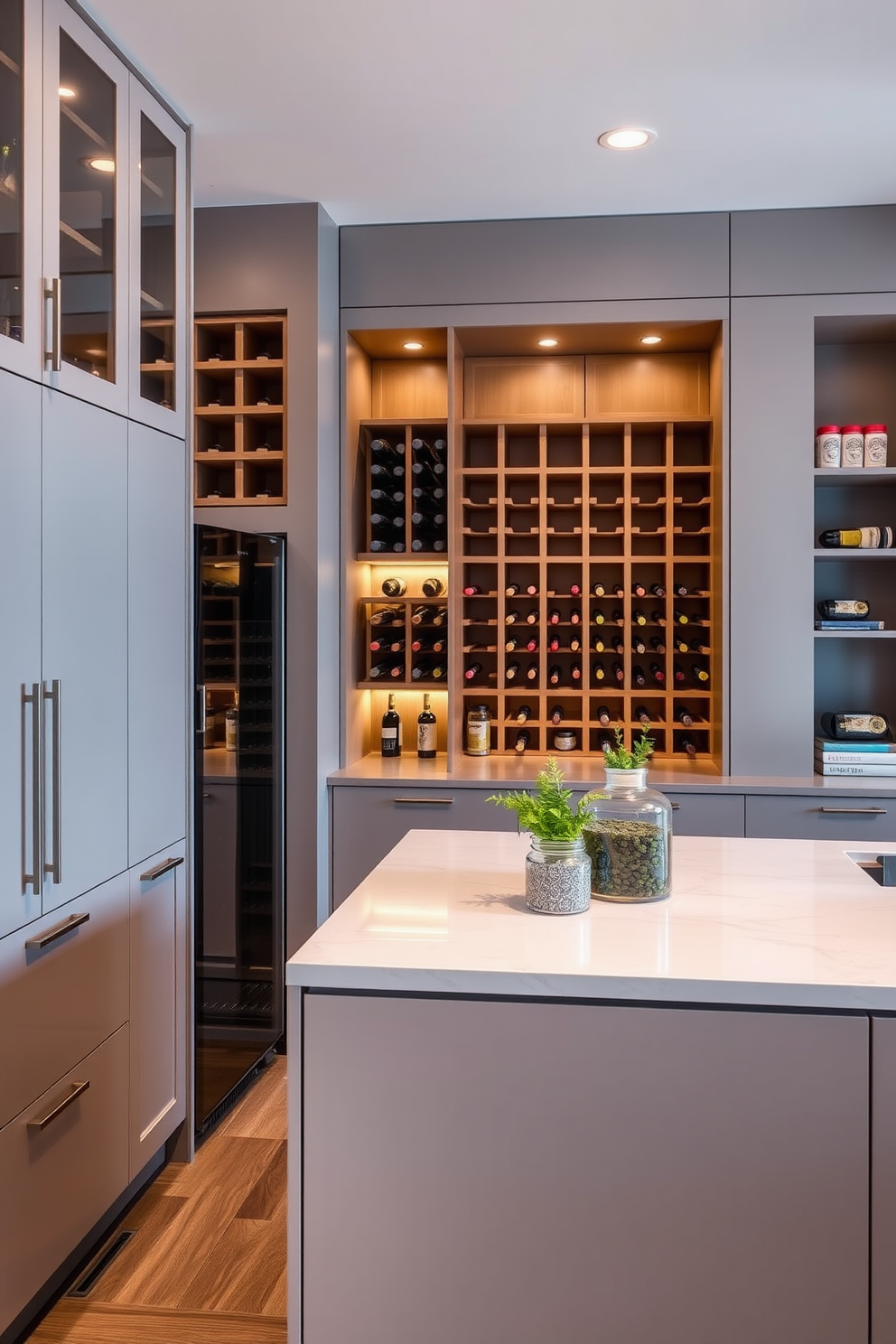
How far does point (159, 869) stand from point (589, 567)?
219 centimetres

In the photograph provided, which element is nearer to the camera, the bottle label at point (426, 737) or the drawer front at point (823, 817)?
the drawer front at point (823, 817)

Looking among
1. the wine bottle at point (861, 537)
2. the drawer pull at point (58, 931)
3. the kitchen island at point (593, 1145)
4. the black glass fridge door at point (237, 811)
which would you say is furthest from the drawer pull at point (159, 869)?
the wine bottle at point (861, 537)

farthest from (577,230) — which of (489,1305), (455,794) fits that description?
(489,1305)

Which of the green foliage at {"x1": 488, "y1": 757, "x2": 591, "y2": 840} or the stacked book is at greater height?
the green foliage at {"x1": 488, "y1": 757, "x2": 591, "y2": 840}

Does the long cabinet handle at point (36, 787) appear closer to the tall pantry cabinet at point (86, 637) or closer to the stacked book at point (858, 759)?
the tall pantry cabinet at point (86, 637)

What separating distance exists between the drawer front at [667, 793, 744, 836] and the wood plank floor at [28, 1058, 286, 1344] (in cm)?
161

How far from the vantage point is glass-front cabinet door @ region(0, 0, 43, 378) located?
1914 millimetres

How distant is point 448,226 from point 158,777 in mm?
2275

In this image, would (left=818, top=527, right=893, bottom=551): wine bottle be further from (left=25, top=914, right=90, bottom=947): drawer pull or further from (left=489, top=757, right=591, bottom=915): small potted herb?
(left=25, top=914, right=90, bottom=947): drawer pull

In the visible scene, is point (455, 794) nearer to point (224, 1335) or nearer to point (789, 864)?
point (789, 864)

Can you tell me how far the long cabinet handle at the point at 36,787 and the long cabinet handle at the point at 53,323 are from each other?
0.64 metres

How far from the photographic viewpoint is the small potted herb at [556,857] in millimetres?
1764

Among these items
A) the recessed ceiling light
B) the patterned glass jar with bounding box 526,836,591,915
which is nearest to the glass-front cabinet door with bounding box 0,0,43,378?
the patterned glass jar with bounding box 526,836,591,915

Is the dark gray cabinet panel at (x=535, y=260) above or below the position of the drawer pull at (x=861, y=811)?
above
